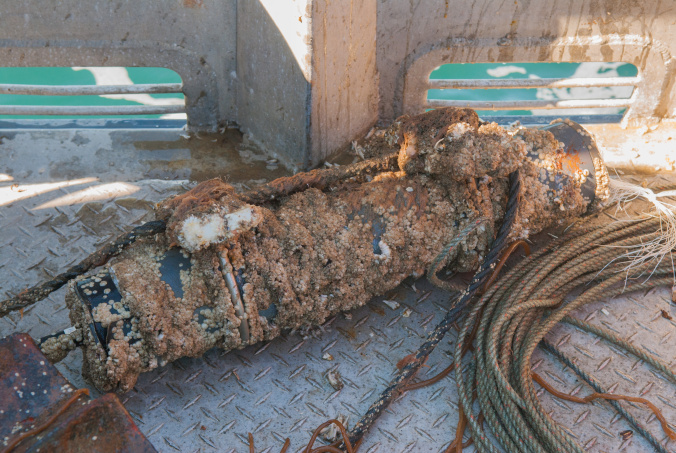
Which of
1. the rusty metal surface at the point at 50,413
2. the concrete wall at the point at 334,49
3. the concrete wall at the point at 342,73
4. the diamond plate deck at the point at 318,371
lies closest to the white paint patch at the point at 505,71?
the concrete wall at the point at 334,49

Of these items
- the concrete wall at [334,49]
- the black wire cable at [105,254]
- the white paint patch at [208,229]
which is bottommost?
the black wire cable at [105,254]

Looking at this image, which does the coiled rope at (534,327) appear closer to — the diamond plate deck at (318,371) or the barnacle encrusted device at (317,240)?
the diamond plate deck at (318,371)

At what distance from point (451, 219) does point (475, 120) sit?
49 centimetres

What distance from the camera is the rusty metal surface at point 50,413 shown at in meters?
1.80

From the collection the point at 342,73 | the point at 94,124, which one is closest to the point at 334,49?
the point at 342,73

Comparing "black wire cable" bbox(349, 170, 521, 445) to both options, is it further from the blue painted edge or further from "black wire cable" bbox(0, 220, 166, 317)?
the blue painted edge

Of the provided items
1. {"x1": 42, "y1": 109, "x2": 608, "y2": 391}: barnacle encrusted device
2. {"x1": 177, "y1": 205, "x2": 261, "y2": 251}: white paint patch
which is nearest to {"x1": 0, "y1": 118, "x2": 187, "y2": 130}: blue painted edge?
{"x1": 42, "y1": 109, "x2": 608, "y2": 391}: barnacle encrusted device

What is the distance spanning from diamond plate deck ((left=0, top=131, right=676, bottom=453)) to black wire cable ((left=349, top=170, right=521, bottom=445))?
0.08m

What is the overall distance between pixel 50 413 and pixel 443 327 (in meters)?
1.60

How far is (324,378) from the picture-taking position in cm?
259

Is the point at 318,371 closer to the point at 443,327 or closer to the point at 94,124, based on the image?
the point at 443,327

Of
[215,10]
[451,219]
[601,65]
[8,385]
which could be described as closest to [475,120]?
[451,219]

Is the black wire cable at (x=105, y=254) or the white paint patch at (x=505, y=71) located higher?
the black wire cable at (x=105, y=254)

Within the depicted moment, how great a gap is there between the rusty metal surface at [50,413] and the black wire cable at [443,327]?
0.89 metres
